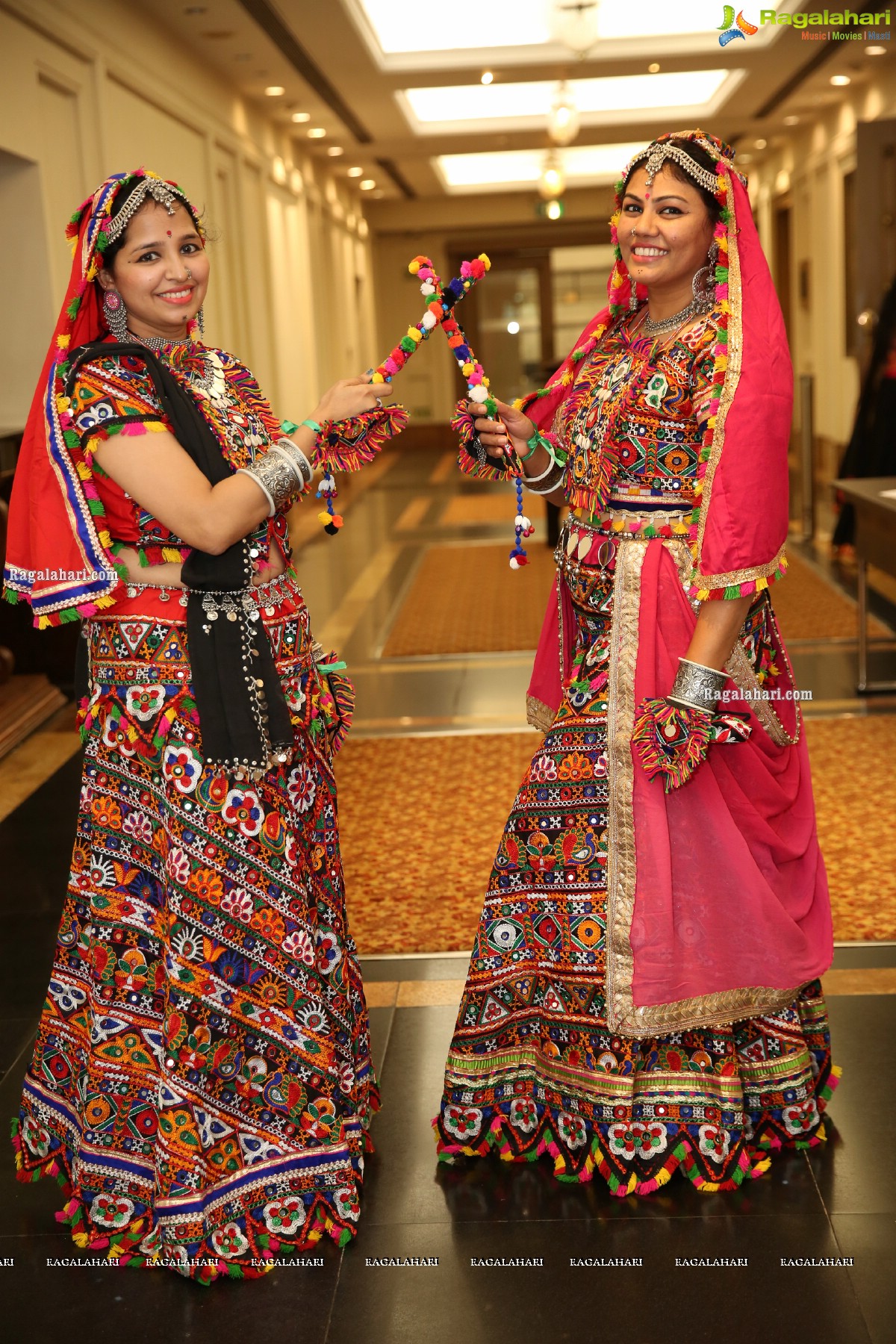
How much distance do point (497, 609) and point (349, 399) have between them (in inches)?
225

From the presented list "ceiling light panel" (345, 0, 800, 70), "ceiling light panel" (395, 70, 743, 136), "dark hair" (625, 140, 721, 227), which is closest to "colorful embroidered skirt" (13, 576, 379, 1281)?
"dark hair" (625, 140, 721, 227)

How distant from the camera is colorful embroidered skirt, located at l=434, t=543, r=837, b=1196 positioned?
237 cm

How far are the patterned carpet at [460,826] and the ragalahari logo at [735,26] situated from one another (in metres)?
5.98

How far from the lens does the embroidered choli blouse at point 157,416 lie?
2.11 meters

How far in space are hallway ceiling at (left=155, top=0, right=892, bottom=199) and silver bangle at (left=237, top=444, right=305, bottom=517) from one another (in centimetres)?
692

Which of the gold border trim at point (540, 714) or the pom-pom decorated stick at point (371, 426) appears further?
the gold border trim at point (540, 714)

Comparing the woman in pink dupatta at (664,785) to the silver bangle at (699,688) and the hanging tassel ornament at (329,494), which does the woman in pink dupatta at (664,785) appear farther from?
the hanging tassel ornament at (329,494)

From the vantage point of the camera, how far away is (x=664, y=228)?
2232 mm

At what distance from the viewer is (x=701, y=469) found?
2.28 m

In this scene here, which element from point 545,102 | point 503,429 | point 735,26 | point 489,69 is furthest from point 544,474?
point 545,102

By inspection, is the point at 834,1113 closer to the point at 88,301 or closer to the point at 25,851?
the point at 88,301

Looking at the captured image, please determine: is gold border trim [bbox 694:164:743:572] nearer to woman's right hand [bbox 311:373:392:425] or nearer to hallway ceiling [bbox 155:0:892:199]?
woman's right hand [bbox 311:373:392:425]

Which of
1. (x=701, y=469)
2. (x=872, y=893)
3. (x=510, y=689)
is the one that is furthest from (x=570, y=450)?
(x=510, y=689)

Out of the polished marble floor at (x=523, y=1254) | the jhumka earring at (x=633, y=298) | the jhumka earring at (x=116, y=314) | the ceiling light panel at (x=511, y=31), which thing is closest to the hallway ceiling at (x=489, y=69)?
the ceiling light panel at (x=511, y=31)
